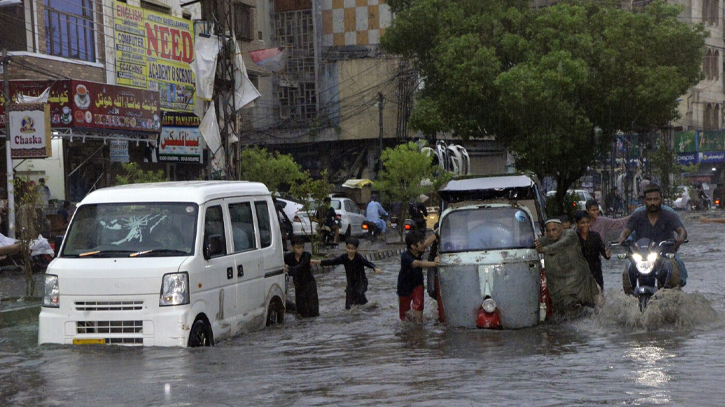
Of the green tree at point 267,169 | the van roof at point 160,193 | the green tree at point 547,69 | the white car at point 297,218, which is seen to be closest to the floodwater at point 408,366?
the van roof at point 160,193

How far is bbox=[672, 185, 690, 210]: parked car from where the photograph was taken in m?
57.1

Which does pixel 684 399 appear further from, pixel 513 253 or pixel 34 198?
pixel 34 198

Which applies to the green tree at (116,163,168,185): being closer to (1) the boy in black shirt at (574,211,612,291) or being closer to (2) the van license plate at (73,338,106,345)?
(1) the boy in black shirt at (574,211,612,291)

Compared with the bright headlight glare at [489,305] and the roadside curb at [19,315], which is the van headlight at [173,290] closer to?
the bright headlight glare at [489,305]

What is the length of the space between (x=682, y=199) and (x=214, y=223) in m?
51.8

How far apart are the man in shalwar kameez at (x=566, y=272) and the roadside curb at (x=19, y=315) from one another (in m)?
7.35

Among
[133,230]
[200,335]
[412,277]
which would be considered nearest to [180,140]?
[412,277]

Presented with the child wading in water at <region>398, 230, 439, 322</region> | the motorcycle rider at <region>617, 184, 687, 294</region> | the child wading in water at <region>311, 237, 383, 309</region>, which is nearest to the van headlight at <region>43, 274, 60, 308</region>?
the child wading in water at <region>311, 237, 383, 309</region>

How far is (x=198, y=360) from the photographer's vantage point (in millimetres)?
9320

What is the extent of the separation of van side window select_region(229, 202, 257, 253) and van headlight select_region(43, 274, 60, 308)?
6.42 feet

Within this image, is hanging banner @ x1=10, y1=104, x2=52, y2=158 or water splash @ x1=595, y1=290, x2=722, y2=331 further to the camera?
hanging banner @ x1=10, y1=104, x2=52, y2=158

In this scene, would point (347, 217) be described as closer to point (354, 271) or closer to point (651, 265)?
point (354, 271)

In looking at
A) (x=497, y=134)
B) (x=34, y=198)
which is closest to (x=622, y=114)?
(x=497, y=134)

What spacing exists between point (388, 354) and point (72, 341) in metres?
3.13
